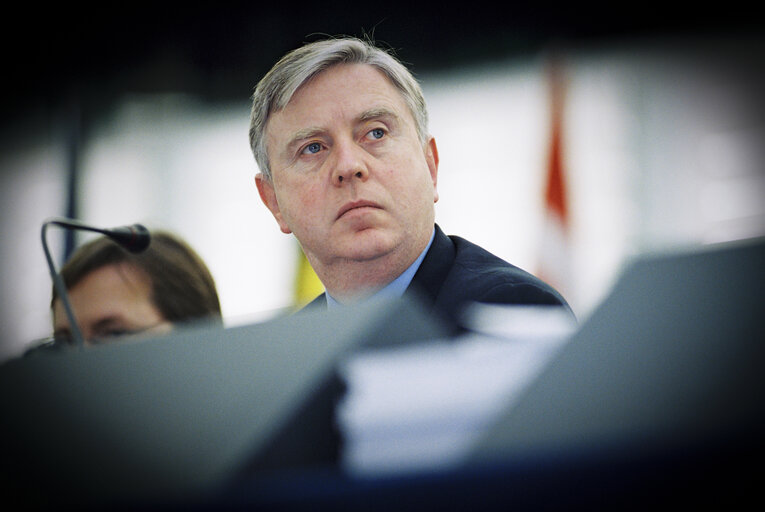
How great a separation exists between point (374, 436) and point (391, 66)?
636 millimetres

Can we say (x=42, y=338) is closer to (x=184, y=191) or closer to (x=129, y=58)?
(x=184, y=191)

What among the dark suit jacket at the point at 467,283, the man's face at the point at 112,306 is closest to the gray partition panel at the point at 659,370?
the dark suit jacket at the point at 467,283

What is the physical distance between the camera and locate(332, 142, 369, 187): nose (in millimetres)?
757

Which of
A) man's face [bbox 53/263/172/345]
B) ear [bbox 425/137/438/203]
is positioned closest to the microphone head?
man's face [bbox 53/263/172/345]

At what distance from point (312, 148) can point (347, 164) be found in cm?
5

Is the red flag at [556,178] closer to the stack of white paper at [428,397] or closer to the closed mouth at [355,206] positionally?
the closed mouth at [355,206]

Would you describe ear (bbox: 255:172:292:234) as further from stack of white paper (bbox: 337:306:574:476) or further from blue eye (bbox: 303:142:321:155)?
stack of white paper (bbox: 337:306:574:476)

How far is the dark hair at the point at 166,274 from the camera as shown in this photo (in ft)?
3.18

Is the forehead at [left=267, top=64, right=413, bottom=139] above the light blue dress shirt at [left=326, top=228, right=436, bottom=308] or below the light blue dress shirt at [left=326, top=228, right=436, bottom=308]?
above

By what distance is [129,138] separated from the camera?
5.64 feet

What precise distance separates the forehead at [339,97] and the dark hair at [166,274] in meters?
0.29

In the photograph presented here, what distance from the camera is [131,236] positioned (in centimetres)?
81

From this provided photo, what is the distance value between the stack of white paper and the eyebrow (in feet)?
1.44

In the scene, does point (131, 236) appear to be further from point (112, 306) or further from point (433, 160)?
point (433, 160)
